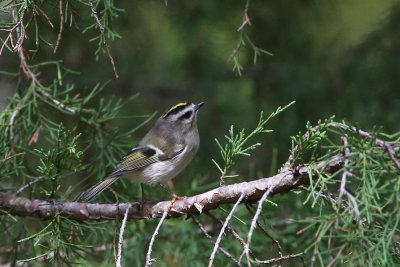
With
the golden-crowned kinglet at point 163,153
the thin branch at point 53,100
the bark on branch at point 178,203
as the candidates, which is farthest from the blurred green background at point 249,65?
the bark on branch at point 178,203

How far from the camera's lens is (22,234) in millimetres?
2344

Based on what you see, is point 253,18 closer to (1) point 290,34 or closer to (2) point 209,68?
(1) point 290,34

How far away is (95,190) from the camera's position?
7.56ft

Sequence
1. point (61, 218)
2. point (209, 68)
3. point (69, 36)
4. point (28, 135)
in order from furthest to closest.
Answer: point (209, 68) < point (69, 36) < point (28, 135) < point (61, 218)

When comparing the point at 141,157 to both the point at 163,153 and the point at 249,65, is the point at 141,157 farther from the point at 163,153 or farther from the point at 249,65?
the point at 249,65

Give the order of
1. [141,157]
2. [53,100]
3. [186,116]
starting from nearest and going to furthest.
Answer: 1. [53,100]
2. [141,157]
3. [186,116]

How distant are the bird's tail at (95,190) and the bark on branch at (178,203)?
203 millimetres

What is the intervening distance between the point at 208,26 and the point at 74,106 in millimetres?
1476

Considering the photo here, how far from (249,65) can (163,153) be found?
120cm

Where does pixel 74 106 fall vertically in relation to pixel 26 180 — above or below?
above

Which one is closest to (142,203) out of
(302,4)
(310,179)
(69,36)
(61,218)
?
Answer: (61,218)

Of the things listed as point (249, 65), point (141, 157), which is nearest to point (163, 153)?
point (141, 157)

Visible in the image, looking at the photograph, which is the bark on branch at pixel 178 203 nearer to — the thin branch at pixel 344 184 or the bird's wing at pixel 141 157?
the thin branch at pixel 344 184

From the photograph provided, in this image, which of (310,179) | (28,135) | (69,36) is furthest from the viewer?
(69,36)
